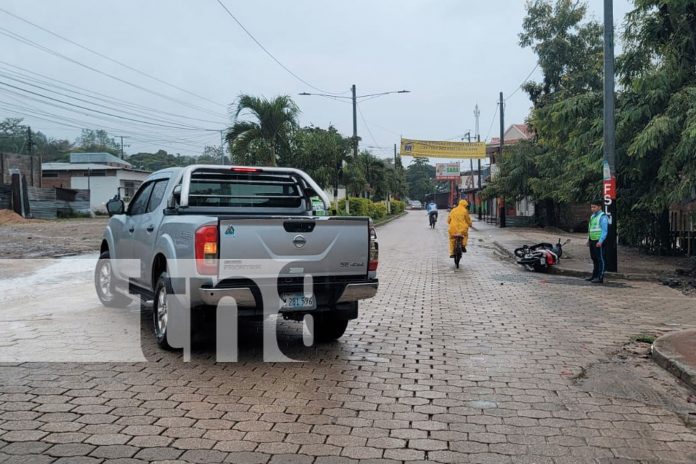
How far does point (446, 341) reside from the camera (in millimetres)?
6977

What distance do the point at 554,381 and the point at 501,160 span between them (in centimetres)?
2860

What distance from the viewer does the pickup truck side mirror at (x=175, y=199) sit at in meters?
6.65

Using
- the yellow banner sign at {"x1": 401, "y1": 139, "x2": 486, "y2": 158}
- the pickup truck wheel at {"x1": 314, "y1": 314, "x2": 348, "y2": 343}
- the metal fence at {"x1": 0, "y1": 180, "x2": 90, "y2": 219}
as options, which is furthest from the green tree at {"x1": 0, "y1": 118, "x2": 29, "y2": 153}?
the pickup truck wheel at {"x1": 314, "y1": 314, "x2": 348, "y2": 343}

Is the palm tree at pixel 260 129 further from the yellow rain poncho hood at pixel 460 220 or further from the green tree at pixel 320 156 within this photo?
the yellow rain poncho hood at pixel 460 220

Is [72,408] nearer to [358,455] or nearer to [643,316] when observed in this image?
[358,455]

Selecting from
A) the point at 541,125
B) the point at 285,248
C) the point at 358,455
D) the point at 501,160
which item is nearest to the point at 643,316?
the point at 285,248

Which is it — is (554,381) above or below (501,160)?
below

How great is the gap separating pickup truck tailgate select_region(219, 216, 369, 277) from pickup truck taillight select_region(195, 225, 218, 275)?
0.06 metres

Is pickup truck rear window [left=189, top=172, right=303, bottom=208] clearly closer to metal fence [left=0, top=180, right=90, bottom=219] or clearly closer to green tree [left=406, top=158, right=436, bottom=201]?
metal fence [left=0, top=180, right=90, bottom=219]

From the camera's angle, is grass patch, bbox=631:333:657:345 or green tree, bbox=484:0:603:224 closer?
grass patch, bbox=631:333:657:345

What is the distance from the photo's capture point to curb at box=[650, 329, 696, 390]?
5.31 m

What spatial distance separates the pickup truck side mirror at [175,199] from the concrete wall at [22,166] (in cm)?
4389

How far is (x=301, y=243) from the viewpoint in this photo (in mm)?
5848

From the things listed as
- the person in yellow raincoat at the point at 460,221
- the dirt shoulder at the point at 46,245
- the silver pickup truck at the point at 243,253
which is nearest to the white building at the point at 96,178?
the dirt shoulder at the point at 46,245
